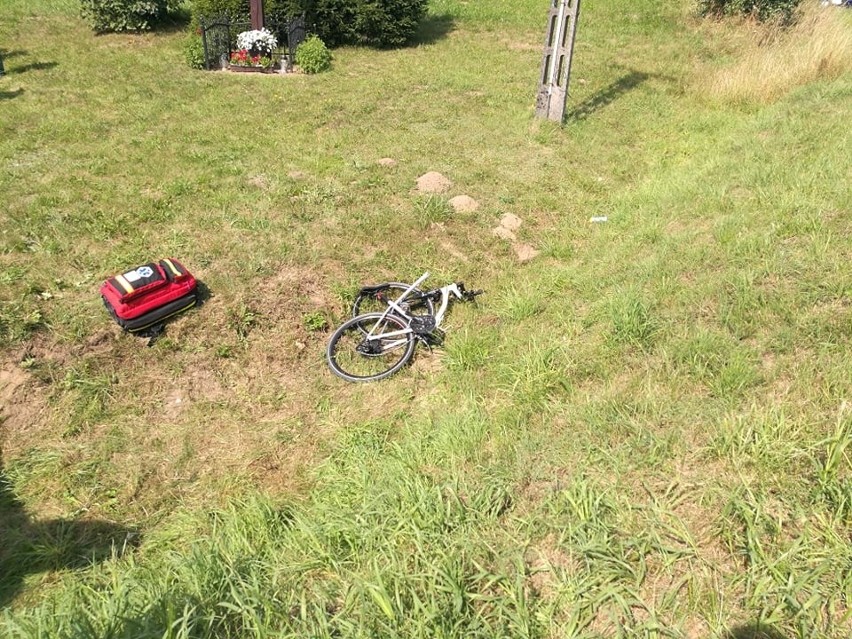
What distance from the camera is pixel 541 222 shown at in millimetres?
6668

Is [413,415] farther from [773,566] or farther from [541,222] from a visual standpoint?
[541,222]

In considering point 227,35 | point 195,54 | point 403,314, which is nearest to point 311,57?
point 227,35

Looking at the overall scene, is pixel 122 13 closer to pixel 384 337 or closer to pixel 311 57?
pixel 311 57

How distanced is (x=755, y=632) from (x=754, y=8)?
17.2 metres

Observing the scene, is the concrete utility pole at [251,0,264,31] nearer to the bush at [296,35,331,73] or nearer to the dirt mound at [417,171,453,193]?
the bush at [296,35,331,73]

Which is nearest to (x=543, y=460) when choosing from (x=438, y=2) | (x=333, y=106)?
(x=333, y=106)

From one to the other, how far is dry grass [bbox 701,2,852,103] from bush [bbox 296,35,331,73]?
25.8ft

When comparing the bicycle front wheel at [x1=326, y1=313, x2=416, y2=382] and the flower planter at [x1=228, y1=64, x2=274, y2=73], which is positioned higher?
the flower planter at [x1=228, y1=64, x2=274, y2=73]

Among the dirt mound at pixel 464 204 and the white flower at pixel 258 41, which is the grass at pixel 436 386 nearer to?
the dirt mound at pixel 464 204

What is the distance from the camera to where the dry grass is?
9398mm

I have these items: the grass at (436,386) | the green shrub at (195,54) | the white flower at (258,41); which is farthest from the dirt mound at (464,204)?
the green shrub at (195,54)

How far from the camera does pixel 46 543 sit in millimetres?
3154

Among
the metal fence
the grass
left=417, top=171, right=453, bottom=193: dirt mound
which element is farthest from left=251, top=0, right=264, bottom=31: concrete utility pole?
left=417, top=171, right=453, bottom=193: dirt mound

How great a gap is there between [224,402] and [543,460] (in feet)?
8.50
